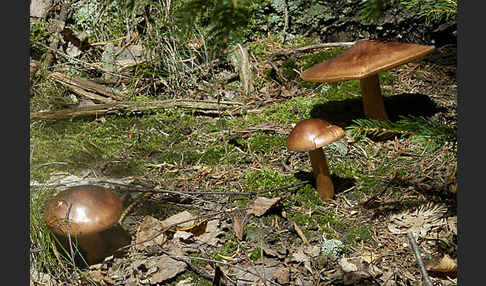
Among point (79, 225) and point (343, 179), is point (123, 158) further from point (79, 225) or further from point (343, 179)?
point (343, 179)

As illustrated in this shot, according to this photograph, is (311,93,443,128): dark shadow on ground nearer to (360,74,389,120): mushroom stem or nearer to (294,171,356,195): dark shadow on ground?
(360,74,389,120): mushroom stem

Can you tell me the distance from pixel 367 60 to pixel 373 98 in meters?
0.45

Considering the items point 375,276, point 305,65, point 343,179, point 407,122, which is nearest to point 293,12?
point 305,65

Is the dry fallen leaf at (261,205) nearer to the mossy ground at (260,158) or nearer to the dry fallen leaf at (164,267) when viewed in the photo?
the mossy ground at (260,158)

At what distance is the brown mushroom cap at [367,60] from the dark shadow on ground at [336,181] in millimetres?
602

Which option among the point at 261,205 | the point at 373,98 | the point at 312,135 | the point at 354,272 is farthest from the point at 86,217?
the point at 373,98

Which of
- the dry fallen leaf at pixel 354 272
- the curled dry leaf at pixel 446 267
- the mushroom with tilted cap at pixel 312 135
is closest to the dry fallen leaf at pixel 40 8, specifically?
the mushroom with tilted cap at pixel 312 135

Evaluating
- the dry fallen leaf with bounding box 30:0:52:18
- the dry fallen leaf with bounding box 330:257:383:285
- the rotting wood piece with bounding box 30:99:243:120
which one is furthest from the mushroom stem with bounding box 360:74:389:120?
the dry fallen leaf with bounding box 30:0:52:18

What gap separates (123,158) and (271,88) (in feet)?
4.69

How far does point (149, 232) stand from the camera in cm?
253

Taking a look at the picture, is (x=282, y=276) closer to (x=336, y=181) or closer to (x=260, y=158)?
(x=336, y=181)

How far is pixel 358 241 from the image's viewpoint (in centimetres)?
240

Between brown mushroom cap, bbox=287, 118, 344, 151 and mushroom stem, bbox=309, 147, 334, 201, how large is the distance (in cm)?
22

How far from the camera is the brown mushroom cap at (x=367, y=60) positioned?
2.71 meters
